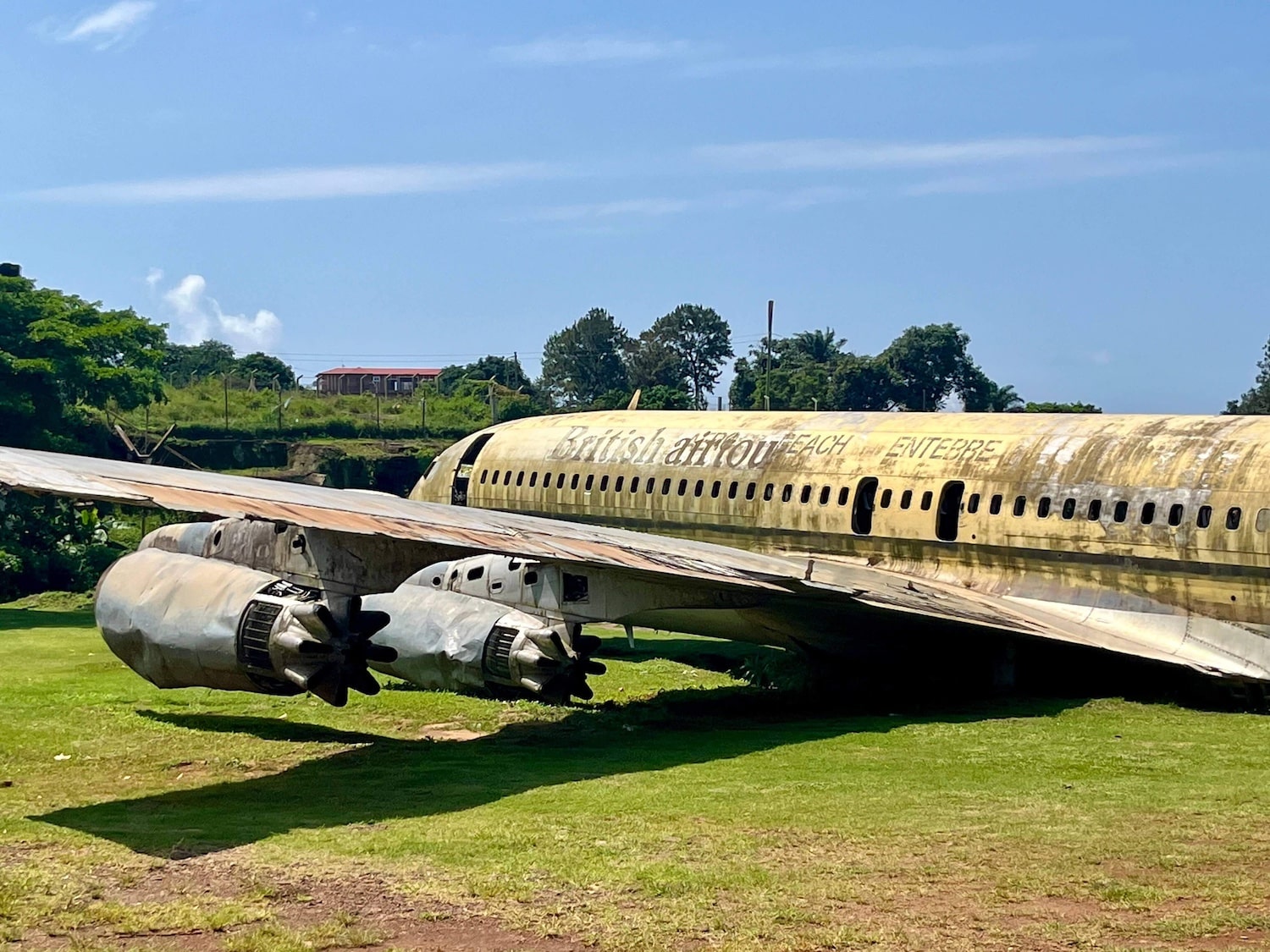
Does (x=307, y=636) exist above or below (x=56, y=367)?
below

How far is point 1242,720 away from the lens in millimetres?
18281

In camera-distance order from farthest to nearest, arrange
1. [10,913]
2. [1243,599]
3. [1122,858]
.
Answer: [1243,599] < [1122,858] < [10,913]

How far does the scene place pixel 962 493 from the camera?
2323 centimetres

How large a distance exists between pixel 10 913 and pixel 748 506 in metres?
17.1

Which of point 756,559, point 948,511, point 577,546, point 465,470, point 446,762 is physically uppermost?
point 465,470

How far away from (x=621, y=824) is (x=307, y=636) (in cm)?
408

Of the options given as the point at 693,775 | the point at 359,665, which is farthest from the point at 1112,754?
the point at 359,665

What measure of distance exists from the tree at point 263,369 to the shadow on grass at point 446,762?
93.5 metres

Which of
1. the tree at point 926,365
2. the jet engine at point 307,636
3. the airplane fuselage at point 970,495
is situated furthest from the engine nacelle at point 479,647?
the tree at point 926,365

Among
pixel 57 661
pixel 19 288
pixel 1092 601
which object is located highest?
pixel 19 288

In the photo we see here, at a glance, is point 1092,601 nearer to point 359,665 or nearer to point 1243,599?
point 1243,599

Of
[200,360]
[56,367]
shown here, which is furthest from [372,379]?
[56,367]

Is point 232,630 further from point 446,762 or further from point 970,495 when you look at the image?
point 970,495

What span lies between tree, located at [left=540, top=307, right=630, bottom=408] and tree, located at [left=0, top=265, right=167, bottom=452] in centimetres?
8479
